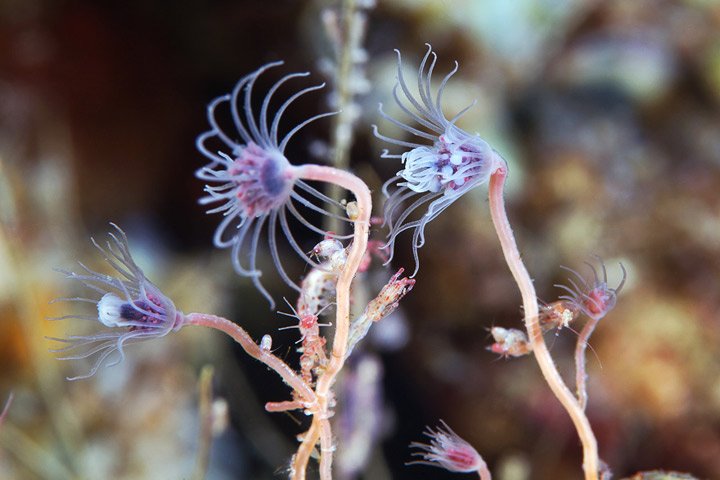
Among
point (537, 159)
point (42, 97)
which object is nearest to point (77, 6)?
point (42, 97)

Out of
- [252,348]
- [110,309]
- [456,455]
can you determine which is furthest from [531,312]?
[110,309]

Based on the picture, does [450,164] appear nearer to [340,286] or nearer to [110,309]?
[340,286]

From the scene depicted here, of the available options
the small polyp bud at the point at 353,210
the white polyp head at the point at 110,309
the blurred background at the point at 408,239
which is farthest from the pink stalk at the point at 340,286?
the blurred background at the point at 408,239

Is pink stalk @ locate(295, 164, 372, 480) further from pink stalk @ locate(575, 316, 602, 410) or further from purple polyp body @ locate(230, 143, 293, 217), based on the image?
pink stalk @ locate(575, 316, 602, 410)

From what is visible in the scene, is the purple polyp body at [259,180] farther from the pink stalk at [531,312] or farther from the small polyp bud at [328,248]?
the pink stalk at [531,312]

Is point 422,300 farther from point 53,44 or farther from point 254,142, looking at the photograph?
point 53,44
